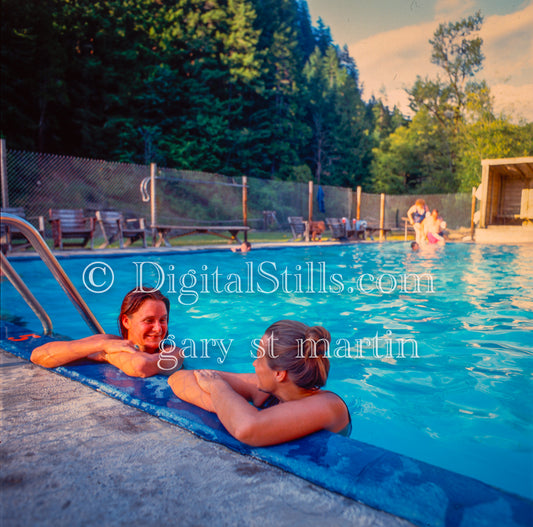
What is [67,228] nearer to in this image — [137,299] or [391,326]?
[391,326]

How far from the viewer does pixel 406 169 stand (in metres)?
32.4

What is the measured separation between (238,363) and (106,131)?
64.9 feet

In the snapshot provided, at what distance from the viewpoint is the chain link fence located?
53.4 ft

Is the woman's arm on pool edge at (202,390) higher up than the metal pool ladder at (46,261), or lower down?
lower down

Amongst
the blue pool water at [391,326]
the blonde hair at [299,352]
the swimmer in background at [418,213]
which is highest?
the swimmer in background at [418,213]

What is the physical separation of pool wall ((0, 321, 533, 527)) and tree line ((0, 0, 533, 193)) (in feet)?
61.7

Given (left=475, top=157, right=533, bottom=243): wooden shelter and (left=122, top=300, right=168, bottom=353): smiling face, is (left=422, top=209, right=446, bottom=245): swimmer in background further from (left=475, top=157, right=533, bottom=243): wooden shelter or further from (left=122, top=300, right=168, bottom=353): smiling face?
(left=122, top=300, right=168, bottom=353): smiling face

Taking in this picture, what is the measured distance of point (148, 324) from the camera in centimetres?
259

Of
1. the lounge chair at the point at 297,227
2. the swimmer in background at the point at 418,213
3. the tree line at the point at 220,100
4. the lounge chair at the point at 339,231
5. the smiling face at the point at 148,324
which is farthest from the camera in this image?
the tree line at the point at 220,100

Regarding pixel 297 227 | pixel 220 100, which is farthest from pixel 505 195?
pixel 220 100

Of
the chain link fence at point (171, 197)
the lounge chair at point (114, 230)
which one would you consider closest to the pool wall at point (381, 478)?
the lounge chair at point (114, 230)

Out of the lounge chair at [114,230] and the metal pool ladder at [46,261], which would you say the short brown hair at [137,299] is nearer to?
the metal pool ladder at [46,261]

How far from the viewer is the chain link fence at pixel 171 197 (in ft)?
A: 53.4

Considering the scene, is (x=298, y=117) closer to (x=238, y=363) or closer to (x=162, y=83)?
(x=162, y=83)
